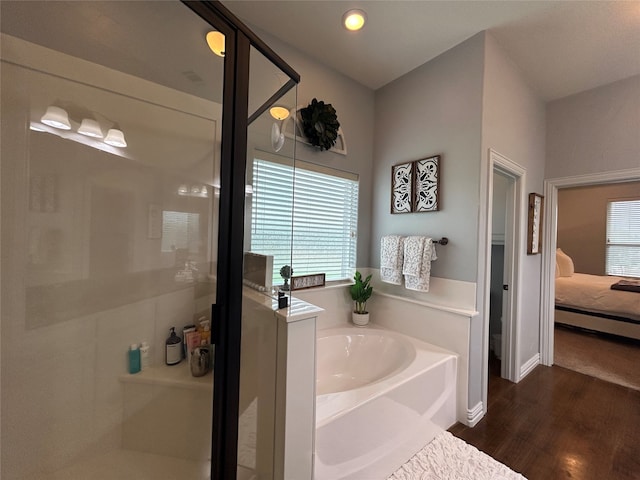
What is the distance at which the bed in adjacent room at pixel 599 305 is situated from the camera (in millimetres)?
3211

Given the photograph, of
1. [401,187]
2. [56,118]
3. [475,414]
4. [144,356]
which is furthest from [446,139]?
[144,356]

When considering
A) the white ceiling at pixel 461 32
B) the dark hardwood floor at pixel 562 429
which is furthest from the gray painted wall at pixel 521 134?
the dark hardwood floor at pixel 562 429

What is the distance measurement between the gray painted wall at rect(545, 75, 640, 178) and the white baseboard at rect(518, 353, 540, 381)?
1925mm

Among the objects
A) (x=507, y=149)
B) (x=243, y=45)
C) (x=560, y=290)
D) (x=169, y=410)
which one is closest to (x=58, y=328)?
(x=169, y=410)

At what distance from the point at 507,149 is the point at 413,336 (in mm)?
1778

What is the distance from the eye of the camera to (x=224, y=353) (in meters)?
1.08

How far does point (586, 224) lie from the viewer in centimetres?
522

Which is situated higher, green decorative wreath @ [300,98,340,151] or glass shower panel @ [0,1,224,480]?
green decorative wreath @ [300,98,340,151]

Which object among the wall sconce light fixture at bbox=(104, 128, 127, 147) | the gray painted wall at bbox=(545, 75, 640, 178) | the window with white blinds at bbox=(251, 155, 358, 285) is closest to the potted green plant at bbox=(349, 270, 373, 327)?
the window with white blinds at bbox=(251, 155, 358, 285)

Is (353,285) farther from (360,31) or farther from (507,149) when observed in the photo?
(360,31)

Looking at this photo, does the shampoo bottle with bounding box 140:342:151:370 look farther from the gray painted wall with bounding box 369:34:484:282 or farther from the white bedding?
the white bedding

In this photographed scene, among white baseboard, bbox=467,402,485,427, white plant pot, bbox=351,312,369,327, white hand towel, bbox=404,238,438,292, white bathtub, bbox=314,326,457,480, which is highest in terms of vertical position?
white hand towel, bbox=404,238,438,292

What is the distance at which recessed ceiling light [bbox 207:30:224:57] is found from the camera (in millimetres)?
1076

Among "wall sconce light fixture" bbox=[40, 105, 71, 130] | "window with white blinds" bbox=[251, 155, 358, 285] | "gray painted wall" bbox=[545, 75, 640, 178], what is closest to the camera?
"wall sconce light fixture" bbox=[40, 105, 71, 130]
